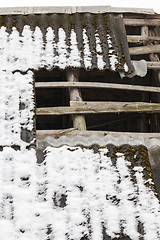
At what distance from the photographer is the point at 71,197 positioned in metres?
3.25

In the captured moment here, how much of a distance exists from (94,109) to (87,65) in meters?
0.88

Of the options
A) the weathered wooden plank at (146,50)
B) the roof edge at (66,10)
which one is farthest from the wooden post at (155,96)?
the roof edge at (66,10)

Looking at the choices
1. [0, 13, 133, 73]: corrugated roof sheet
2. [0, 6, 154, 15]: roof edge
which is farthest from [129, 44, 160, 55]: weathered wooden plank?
[0, 6, 154, 15]: roof edge

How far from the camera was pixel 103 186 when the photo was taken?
3402 millimetres

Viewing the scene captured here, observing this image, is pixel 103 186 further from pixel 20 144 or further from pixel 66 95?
pixel 66 95

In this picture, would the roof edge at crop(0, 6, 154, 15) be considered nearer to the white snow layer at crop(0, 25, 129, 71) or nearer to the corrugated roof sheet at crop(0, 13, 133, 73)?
the corrugated roof sheet at crop(0, 13, 133, 73)

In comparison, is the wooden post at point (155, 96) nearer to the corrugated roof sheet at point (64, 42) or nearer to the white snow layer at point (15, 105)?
the corrugated roof sheet at point (64, 42)

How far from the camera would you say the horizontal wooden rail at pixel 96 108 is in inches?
176

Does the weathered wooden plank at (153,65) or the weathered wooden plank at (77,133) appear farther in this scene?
the weathered wooden plank at (153,65)

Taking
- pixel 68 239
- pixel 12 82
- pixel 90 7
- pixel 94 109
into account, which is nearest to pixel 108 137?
pixel 94 109

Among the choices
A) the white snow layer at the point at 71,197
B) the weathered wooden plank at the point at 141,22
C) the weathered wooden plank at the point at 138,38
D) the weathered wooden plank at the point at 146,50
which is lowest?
the white snow layer at the point at 71,197

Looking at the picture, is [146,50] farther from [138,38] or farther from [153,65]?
[153,65]

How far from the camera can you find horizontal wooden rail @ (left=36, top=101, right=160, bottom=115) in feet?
14.7

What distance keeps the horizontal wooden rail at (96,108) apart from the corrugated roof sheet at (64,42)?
71 centimetres
